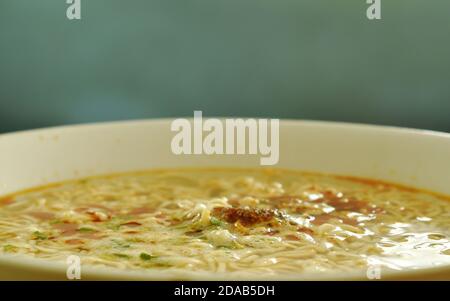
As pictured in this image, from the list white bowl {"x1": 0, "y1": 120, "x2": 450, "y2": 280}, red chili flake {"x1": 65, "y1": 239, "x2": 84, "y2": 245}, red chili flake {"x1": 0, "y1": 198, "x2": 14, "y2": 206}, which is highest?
white bowl {"x1": 0, "y1": 120, "x2": 450, "y2": 280}

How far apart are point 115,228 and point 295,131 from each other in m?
1.11

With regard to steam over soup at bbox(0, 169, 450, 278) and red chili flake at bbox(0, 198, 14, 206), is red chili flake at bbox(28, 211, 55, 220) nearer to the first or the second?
steam over soup at bbox(0, 169, 450, 278)

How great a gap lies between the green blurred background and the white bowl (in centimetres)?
243

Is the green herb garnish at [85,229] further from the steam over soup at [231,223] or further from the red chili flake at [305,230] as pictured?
the red chili flake at [305,230]

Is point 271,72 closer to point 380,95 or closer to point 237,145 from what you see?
point 380,95

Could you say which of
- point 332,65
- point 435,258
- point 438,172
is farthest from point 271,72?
point 435,258

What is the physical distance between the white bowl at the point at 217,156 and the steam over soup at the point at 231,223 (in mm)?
59

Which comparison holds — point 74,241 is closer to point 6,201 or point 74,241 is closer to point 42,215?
point 42,215

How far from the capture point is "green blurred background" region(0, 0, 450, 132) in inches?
210

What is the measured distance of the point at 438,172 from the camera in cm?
270

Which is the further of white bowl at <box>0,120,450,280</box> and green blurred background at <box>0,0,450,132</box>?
green blurred background at <box>0,0,450,132</box>

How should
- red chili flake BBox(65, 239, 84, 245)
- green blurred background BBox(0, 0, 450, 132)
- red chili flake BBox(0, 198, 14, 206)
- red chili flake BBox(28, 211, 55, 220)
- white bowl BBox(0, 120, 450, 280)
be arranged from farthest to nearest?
1. green blurred background BBox(0, 0, 450, 132)
2. white bowl BBox(0, 120, 450, 280)
3. red chili flake BBox(0, 198, 14, 206)
4. red chili flake BBox(28, 211, 55, 220)
5. red chili flake BBox(65, 239, 84, 245)

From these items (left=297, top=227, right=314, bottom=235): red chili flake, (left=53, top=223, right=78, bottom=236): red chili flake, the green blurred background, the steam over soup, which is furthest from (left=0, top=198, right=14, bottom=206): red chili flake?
the green blurred background

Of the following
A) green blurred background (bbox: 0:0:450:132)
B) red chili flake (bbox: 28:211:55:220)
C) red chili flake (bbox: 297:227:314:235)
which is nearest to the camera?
red chili flake (bbox: 297:227:314:235)
